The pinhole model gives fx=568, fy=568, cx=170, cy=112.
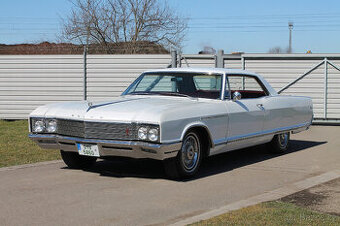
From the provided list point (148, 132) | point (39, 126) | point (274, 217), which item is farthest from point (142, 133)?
point (274, 217)

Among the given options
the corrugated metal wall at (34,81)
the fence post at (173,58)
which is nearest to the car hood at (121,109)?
the fence post at (173,58)

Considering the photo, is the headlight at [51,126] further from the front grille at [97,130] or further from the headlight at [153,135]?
the headlight at [153,135]

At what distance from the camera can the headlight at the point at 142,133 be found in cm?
720

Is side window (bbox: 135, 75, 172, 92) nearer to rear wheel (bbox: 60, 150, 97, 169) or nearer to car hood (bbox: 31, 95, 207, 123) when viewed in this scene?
car hood (bbox: 31, 95, 207, 123)

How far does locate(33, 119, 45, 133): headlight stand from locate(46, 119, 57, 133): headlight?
0.08 metres

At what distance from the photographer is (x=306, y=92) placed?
1680 cm

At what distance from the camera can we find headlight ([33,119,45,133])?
26.3 feet

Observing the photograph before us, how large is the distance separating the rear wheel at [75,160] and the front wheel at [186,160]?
65.7 inches

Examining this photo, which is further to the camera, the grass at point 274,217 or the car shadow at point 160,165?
the car shadow at point 160,165

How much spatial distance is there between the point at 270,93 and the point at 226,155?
1.40 metres

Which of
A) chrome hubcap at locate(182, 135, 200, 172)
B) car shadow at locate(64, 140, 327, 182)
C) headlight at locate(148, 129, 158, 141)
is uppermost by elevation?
headlight at locate(148, 129, 158, 141)

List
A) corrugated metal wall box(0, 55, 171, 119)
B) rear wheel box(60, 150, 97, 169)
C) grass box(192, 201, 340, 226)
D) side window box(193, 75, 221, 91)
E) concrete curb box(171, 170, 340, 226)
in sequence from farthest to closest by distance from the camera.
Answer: corrugated metal wall box(0, 55, 171, 119)
side window box(193, 75, 221, 91)
rear wheel box(60, 150, 97, 169)
concrete curb box(171, 170, 340, 226)
grass box(192, 201, 340, 226)

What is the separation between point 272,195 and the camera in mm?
6734

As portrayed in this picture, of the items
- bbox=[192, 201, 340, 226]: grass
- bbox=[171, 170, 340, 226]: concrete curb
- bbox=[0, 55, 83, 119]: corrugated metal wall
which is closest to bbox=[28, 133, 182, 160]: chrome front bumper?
bbox=[171, 170, 340, 226]: concrete curb
